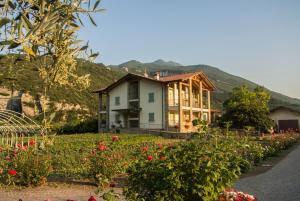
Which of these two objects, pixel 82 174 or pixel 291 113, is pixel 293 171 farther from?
pixel 291 113

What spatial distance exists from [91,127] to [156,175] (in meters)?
42.7

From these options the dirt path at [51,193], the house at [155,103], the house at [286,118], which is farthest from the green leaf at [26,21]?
the house at [286,118]

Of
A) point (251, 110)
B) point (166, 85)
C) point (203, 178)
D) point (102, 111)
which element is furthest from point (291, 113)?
point (203, 178)

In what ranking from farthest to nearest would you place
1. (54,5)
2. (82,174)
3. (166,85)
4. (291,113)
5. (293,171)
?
(291,113) → (166,85) → (293,171) → (82,174) → (54,5)

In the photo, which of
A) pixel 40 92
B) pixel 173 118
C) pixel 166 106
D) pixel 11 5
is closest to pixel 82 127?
pixel 173 118

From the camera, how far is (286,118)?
51344 millimetres

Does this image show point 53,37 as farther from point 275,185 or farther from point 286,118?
point 286,118

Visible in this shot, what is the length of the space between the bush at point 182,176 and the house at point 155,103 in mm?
33885

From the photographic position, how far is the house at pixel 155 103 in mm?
40466

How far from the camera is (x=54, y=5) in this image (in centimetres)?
218

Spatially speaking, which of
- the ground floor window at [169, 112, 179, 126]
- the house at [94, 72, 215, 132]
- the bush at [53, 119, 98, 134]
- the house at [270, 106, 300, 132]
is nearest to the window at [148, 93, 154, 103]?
the house at [94, 72, 215, 132]

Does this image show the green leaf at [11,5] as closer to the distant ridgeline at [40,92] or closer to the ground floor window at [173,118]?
the distant ridgeline at [40,92]

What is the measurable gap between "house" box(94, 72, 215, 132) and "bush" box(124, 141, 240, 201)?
33885 mm

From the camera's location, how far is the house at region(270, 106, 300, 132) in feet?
166
